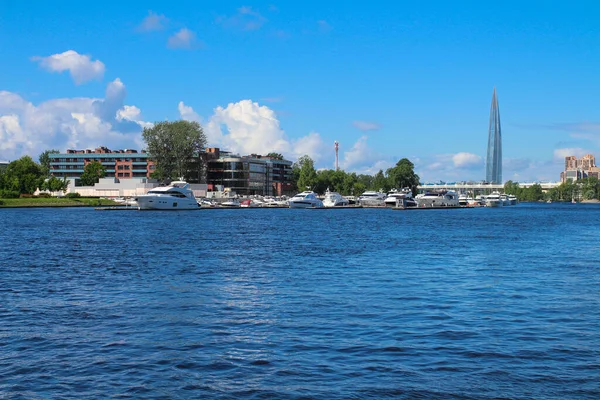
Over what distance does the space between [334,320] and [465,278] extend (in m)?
15.2

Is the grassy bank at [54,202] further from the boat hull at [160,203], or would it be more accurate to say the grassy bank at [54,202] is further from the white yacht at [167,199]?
the boat hull at [160,203]

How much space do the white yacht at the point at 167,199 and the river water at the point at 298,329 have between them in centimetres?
10873

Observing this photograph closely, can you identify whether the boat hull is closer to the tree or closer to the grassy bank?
the grassy bank

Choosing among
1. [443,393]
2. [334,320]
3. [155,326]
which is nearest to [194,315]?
[155,326]

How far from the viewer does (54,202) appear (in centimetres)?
18362

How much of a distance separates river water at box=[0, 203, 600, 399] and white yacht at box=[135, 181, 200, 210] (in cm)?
10873

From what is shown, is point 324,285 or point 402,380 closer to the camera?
point 402,380

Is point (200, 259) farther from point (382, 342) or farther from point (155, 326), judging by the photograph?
point (382, 342)

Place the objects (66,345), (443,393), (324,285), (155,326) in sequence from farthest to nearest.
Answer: (324,285) < (155,326) < (66,345) < (443,393)

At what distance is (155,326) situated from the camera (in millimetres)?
23422

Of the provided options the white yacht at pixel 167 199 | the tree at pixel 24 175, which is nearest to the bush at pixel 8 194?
the tree at pixel 24 175

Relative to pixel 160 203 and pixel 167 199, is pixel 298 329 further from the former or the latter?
pixel 167 199

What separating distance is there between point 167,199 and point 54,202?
1813 inches

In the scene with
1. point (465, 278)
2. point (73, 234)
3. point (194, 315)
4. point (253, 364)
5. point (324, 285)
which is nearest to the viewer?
point (253, 364)
